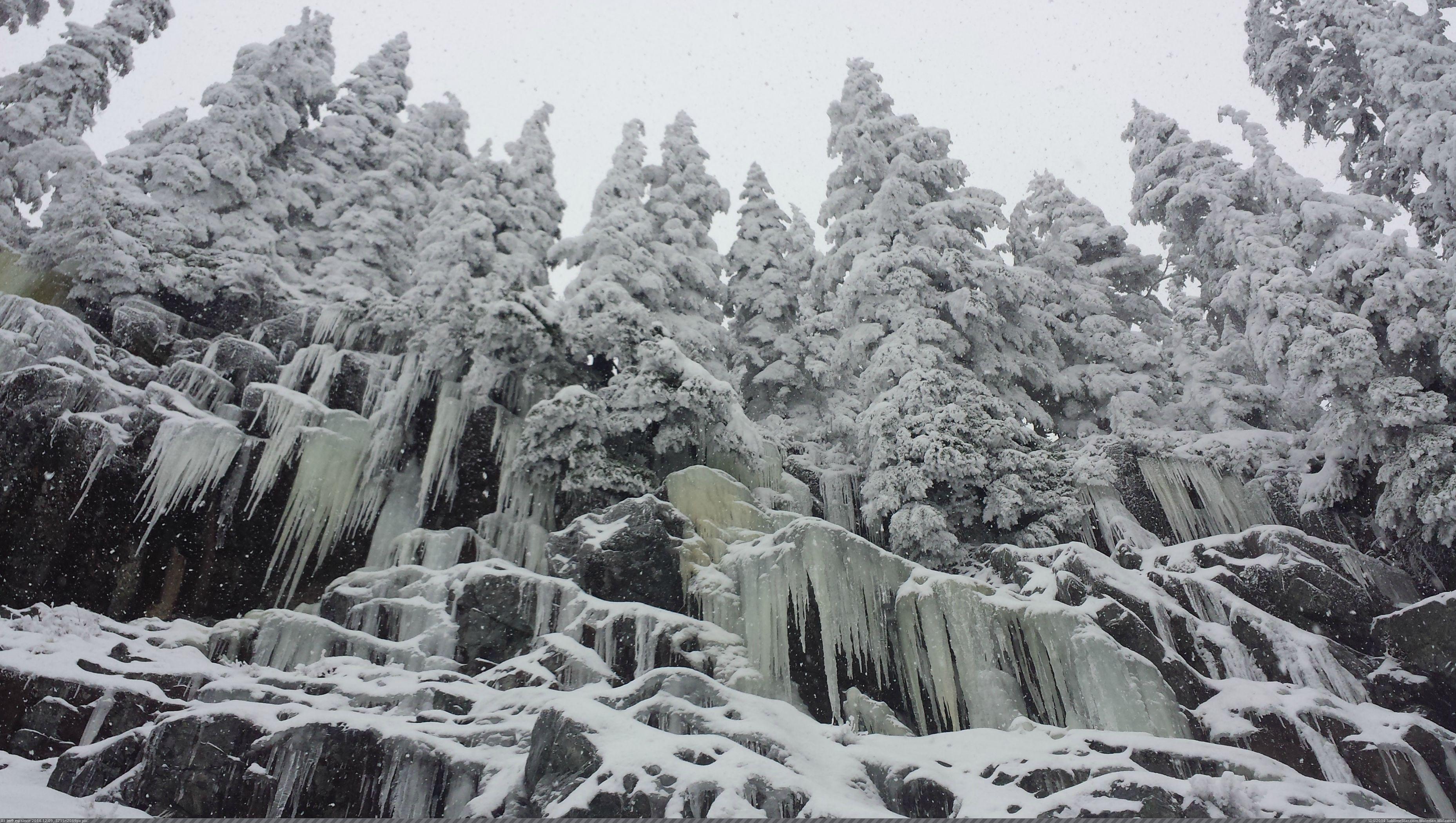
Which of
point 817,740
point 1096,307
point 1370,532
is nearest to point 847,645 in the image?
point 817,740

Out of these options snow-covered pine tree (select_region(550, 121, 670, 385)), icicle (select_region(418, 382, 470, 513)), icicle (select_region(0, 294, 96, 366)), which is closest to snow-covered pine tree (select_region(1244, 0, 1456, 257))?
snow-covered pine tree (select_region(550, 121, 670, 385))

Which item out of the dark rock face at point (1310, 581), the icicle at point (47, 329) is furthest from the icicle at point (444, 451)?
the dark rock face at point (1310, 581)

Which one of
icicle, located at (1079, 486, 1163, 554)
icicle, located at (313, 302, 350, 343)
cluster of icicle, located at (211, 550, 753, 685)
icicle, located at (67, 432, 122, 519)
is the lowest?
cluster of icicle, located at (211, 550, 753, 685)

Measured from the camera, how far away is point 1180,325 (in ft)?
62.7

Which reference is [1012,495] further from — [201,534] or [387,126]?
[387,126]

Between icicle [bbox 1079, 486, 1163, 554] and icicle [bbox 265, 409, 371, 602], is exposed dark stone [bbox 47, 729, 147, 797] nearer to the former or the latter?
icicle [bbox 265, 409, 371, 602]

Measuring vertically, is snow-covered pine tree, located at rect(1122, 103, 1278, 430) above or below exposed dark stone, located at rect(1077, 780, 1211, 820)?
above

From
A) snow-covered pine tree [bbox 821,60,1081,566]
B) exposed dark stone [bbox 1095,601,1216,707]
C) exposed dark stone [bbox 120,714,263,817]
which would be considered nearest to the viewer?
Result: exposed dark stone [bbox 120,714,263,817]

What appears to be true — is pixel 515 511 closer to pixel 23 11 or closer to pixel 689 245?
pixel 689 245

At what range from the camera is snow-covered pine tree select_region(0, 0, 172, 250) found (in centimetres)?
1692

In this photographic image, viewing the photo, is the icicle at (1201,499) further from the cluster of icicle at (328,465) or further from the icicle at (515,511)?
the cluster of icicle at (328,465)

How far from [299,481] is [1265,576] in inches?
546

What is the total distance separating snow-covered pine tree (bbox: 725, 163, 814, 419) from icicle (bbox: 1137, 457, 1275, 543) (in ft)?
26.7

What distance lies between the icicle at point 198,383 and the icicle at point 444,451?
3505 millimetres
